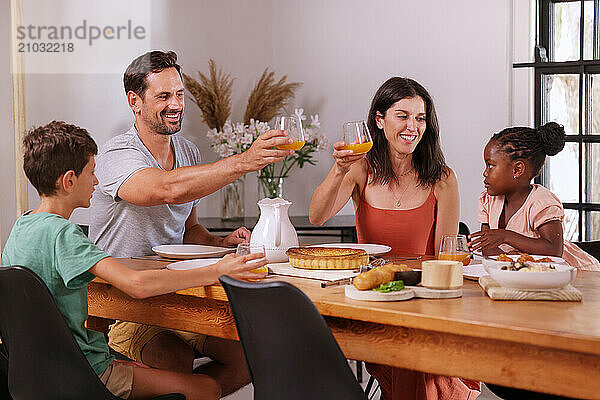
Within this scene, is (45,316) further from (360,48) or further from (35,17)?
(360,48)

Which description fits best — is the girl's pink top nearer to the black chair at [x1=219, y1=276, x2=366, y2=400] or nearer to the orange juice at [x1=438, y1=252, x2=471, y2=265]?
the orange juice at [x1=438, y1=252, x2=471, y2=265]

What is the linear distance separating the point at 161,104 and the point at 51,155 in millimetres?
662

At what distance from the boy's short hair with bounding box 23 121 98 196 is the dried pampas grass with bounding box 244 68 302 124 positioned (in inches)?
97.5

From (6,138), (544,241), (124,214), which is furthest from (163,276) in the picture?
(6,138)

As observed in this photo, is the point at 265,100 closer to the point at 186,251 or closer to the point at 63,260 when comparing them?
the point at 186,251

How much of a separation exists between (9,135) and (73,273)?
2.23 m

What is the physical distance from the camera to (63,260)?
190 centimetres

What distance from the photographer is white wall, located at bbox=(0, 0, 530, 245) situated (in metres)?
4.04

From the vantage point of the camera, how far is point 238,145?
14.0 ft

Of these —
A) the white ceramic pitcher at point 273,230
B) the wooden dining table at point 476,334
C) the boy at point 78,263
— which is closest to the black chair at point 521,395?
the wooden dining table at point 476,334

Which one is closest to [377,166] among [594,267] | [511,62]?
[594,267]

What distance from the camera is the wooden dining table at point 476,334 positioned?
55.9 inches

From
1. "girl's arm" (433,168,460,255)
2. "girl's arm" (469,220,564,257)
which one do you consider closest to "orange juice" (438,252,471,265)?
"girl's arm" (469,220,564,257)

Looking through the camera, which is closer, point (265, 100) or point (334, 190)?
point (334, 190)
